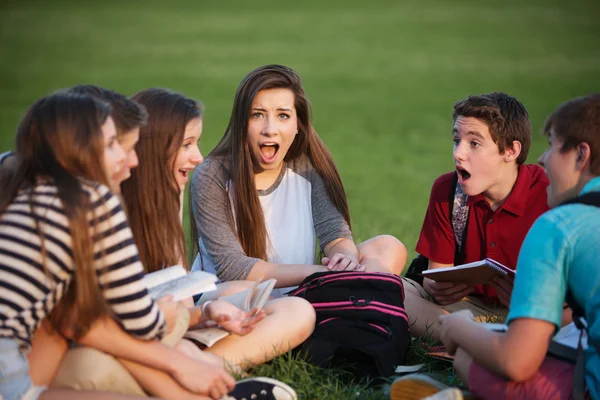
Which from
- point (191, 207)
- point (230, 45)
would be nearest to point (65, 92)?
point (191, 207)

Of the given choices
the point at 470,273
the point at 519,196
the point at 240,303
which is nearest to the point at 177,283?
the point at 240,303

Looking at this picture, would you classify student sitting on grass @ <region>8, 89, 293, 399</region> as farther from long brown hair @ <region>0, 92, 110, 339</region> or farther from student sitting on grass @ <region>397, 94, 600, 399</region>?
student sitting on grass @ <region>397, 94, 600, 399</region>

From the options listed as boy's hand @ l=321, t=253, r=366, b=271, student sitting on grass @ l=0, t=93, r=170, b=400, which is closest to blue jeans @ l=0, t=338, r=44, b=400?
Answer: student sitting on grass @ l=0, t=93, r=170, b=400

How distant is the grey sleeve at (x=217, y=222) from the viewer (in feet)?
16.6

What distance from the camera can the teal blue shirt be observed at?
10.7 feet

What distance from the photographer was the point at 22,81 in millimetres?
22422

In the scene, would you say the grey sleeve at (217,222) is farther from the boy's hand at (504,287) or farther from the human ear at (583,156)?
the human ear at (583,156)

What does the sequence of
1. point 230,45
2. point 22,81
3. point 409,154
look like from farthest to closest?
point 230,45 < point 22,81 < point 409,154

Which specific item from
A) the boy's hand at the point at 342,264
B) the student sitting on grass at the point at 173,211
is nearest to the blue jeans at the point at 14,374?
the student sitting on grass at the point at 173,211

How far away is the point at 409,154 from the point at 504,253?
962 cm

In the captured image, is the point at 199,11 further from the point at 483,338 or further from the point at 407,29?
the point at 483,338

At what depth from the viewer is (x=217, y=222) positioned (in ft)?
17.0

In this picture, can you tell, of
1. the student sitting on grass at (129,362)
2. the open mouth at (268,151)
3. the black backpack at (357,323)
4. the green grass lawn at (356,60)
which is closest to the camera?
the student sitting on grass at (129,362)

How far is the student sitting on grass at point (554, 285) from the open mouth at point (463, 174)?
146 centimetres
